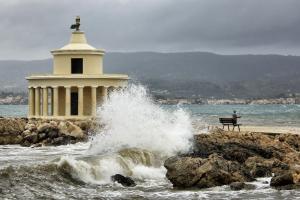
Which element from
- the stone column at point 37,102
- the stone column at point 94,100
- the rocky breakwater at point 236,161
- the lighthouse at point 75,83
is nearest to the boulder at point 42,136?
the lighthouse at point 75,83

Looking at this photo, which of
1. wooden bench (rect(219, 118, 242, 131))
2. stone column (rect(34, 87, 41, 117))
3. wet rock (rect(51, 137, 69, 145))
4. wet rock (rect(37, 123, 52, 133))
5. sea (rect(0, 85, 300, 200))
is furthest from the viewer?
stone column (rect(34, 87, 41, 117))

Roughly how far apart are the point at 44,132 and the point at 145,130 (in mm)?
10059

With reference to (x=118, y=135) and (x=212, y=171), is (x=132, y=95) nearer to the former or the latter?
(x=118, y=135)

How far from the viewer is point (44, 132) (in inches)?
1428

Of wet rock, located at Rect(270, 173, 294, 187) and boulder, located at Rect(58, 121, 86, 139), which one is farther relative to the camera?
boulder, located at Rect(58, 121, 86, 139)

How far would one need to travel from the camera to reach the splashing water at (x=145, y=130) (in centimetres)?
2695

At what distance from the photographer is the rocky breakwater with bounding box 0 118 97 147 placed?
35.8 metres

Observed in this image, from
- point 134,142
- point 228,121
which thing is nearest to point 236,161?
point 134,142

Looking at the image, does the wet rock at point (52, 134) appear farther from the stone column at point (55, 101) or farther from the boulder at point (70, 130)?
the stone column at point (55, 101)

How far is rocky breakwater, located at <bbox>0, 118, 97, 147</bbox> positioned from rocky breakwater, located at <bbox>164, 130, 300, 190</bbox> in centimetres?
927

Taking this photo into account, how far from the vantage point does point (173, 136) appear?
90.1 feet

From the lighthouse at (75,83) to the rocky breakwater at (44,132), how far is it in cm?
293

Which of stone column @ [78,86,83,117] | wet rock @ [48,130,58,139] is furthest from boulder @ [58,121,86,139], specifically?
stone column @ [78,86,83,117]

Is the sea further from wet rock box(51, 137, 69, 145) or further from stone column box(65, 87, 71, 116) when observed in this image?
stone column box(65, 87, 71, 116)
